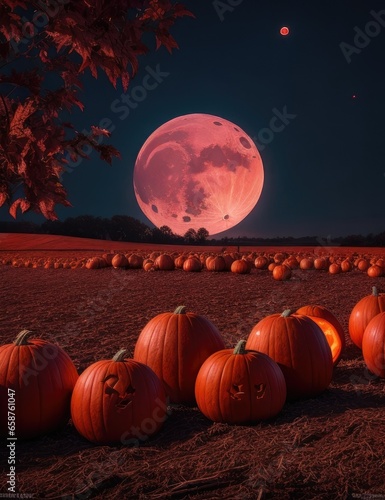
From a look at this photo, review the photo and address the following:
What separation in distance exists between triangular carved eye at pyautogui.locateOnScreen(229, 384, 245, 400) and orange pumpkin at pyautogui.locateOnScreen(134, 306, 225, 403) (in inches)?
24.9

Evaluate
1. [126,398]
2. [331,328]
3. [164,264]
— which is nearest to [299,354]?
[331,328]

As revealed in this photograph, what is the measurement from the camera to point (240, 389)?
4199 mm

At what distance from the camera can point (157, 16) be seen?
107 inches

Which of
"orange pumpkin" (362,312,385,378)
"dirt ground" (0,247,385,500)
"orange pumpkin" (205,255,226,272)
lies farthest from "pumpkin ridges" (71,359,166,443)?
"orange pumpkin" (205,255,226,272)

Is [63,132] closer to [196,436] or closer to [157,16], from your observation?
[157,16]

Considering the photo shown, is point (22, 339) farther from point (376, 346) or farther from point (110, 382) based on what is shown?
point (376, 346)

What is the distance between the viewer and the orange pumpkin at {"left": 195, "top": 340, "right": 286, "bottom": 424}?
13.6 ft

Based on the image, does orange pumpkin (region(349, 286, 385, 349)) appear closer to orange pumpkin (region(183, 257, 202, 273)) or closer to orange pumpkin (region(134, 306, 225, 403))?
orange pumpkin (region(134, 306, 225, 403))

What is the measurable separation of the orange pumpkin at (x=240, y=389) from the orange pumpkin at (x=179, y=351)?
0.42 meters

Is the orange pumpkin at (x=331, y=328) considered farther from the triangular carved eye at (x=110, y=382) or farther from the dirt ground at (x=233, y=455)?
the triangular carved eye at (x=110, y=382)

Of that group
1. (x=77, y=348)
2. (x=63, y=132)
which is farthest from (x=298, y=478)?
(x=77, y=348)

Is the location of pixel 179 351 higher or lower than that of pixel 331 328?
higher

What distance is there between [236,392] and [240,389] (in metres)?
0.04

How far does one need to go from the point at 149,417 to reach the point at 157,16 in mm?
2745
